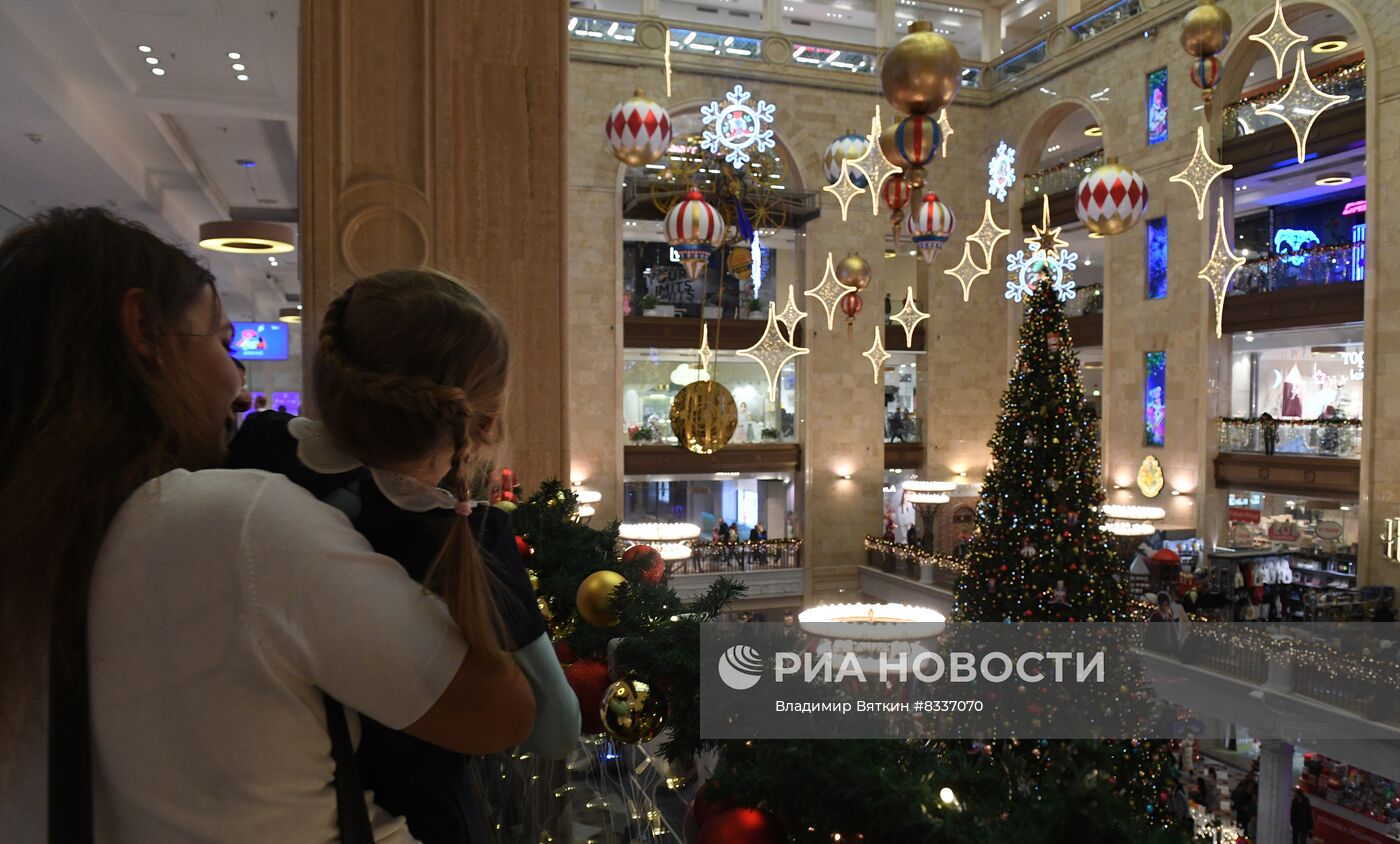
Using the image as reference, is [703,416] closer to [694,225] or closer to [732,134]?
[694,225]

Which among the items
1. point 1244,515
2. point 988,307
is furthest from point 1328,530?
point 988,307

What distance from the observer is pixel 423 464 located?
40.7 inches

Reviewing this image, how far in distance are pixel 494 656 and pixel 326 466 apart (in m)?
0.27

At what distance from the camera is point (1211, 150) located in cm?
1483

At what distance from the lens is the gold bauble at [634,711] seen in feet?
5.39

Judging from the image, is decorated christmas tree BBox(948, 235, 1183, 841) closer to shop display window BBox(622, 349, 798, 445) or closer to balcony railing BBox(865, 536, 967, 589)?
balcony railing BBox(865, 536, 967, 589)

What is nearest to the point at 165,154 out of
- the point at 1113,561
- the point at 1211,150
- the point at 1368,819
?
the point at 1113,561

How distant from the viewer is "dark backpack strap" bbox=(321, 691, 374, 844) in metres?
0.95

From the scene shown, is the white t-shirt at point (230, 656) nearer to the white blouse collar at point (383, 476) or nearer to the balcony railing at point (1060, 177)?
the white blouse collar at point (383, 476)

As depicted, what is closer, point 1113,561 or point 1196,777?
point 1113,561

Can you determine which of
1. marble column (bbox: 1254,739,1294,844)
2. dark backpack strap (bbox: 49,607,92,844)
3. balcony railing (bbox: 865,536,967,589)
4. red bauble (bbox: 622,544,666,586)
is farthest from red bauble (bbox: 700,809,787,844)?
balcony railing (bbox: 865,536,967,589)

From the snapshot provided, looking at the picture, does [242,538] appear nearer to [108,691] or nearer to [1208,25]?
[108,691]

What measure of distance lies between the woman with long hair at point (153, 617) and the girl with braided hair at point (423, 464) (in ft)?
0.22

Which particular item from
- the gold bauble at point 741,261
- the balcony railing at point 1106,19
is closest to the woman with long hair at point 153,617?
the gold bauble at point 741,261
